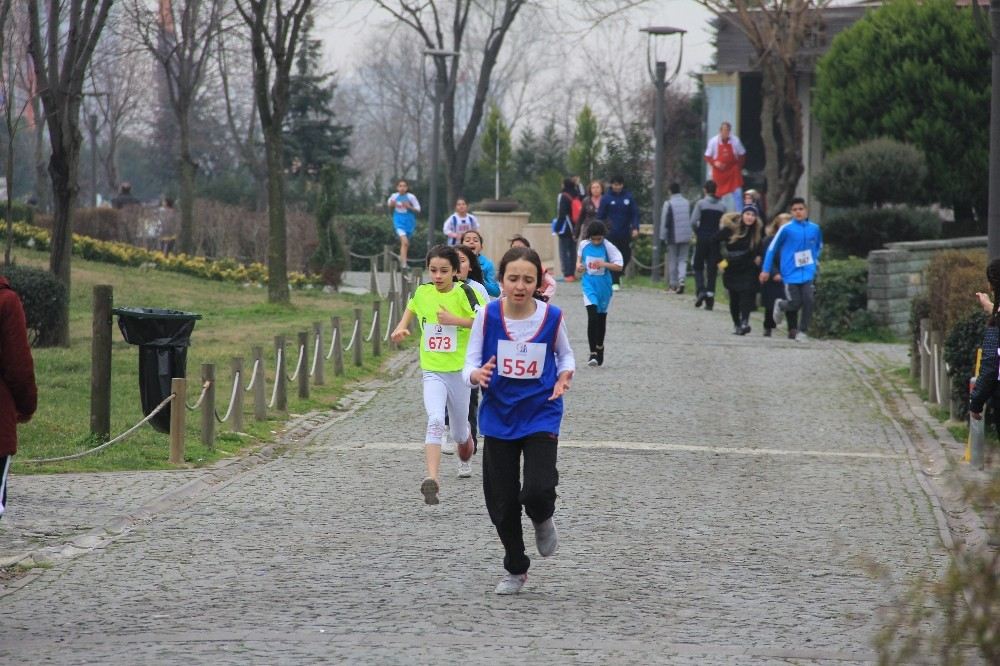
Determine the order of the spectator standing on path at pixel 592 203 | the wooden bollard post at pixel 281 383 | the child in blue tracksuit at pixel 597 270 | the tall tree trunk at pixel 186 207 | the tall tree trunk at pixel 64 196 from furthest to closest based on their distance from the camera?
1. the tall tree trunk at pixel 186 207
2. the spectator standing on path at pixel 592 203
3. the tall tree trunk at pixel 64 196
4. the child in blue tracksuit at pixel 597 270
5. the wooden bollard post at pixel 281 383

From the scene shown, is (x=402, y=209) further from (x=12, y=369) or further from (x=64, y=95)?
(x=12, y=369)

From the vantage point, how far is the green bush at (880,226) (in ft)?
85.8

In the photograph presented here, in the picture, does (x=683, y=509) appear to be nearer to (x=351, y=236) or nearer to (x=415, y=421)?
(x=415, y=421)

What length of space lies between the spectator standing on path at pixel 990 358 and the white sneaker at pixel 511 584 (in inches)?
187

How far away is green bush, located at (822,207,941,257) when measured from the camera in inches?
1030

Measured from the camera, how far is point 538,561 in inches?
336

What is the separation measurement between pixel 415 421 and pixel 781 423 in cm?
325

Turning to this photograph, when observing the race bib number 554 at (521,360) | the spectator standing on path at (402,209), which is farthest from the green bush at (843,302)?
the race bib number 554 at (521,360)

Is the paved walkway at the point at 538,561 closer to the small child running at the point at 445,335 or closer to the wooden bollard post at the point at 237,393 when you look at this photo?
the small child running at the point at 445,335

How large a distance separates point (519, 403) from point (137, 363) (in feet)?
37.8

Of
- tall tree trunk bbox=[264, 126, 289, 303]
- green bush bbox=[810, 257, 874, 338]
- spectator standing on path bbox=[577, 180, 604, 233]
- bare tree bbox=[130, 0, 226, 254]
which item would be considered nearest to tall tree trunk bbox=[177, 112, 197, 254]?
bare tree bbox=[130, 0, 226, 254]

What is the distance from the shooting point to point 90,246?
3158cm

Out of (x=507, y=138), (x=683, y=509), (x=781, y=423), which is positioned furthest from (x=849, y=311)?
(x=507, y=138)

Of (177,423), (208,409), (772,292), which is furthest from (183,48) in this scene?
(177,423)
